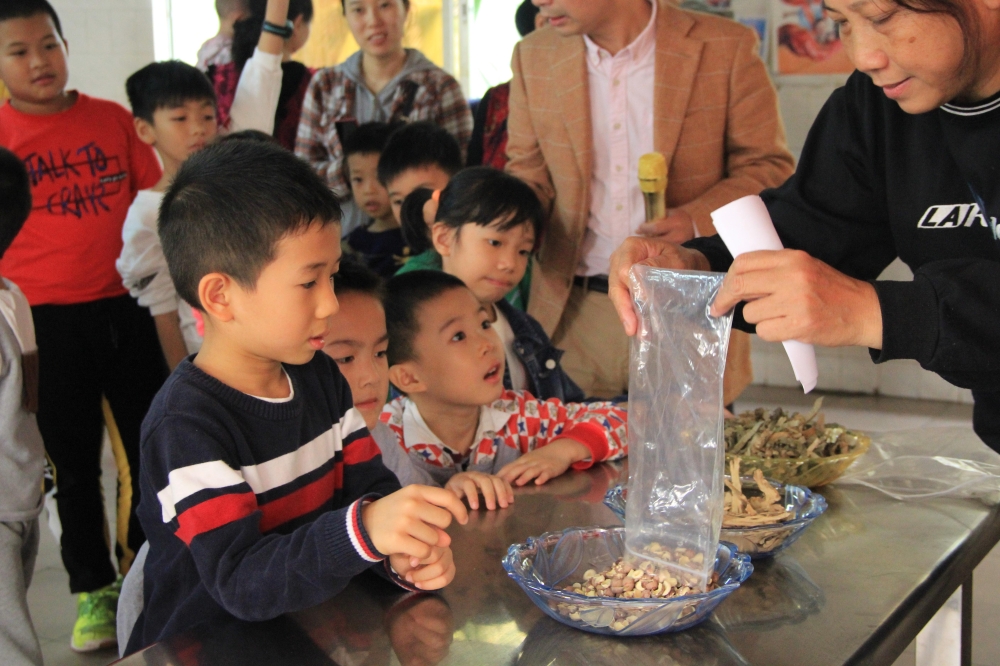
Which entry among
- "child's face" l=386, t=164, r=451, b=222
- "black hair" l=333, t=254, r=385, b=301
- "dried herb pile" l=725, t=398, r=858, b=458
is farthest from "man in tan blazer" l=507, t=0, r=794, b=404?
"black hair" l=333, t=254, r=385, b=301

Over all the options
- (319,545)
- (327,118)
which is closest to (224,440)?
(319,545)

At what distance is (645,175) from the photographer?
2084 millimetres

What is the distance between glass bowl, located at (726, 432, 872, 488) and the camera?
146 centimetres

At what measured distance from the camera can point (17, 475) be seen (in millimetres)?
Answer: 1818

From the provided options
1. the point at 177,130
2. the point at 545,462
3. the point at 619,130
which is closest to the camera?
the point at 545,462

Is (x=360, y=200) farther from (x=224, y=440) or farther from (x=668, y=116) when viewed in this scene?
(x=224, y=440)

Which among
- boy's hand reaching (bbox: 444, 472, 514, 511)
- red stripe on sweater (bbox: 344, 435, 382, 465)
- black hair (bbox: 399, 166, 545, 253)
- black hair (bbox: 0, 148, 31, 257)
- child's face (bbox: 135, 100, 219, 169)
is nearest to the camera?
red stripe on sweater (bbox: 344, 435, 382, 465)

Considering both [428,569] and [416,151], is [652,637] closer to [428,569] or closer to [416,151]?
[428,569]

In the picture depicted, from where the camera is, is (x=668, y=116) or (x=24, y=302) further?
(x=668, y=116)

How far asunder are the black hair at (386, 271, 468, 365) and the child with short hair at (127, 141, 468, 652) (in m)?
0.55

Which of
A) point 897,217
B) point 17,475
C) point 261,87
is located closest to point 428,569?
point 897,217

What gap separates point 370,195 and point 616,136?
Result: 42.8 inches

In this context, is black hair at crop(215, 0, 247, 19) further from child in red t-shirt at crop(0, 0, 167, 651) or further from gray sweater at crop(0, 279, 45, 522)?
gray sweater at crop(0, 279, 45, 522)

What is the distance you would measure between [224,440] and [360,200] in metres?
2.20
